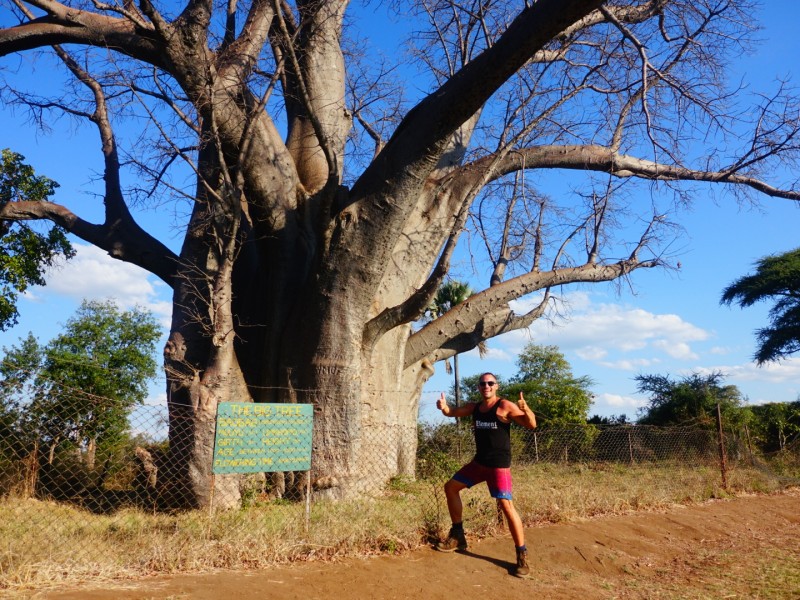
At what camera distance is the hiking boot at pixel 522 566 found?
17.5ft

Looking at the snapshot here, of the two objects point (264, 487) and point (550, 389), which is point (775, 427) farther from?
point (264, 487)

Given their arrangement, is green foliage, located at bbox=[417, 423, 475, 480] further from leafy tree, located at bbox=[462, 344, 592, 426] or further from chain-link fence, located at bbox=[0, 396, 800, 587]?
leafy tree, located at bbox=[462, 344, 592, 426]

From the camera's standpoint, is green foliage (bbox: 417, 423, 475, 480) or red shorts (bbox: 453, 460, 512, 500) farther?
green foliage (bbox: 417, 423, 475, 480)

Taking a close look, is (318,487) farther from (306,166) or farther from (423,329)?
(306,166)

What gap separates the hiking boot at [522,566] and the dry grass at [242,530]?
812mm

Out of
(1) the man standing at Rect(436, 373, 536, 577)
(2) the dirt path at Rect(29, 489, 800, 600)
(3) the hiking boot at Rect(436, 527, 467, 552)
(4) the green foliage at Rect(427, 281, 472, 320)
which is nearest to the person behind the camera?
(2) the dirt path at Rect(29, 489, 800, 600)

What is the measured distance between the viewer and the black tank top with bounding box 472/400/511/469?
A: 18.2ft

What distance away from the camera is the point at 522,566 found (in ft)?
17.6

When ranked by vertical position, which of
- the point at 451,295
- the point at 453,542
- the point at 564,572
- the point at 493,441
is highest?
the point at 451,295

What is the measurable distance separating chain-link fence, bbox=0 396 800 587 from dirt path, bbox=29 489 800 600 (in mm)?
292

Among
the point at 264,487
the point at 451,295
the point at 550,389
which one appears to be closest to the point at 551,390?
the point at 550,389

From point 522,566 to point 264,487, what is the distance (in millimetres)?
3577

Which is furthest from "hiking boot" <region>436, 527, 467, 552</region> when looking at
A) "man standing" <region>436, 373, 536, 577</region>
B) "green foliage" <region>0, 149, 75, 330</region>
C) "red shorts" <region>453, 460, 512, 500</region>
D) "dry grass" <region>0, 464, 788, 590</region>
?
"green foliage" <region>0, 149, 75, 330</region>

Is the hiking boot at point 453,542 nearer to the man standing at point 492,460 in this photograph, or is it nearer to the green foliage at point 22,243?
the man standing at point 492,460
